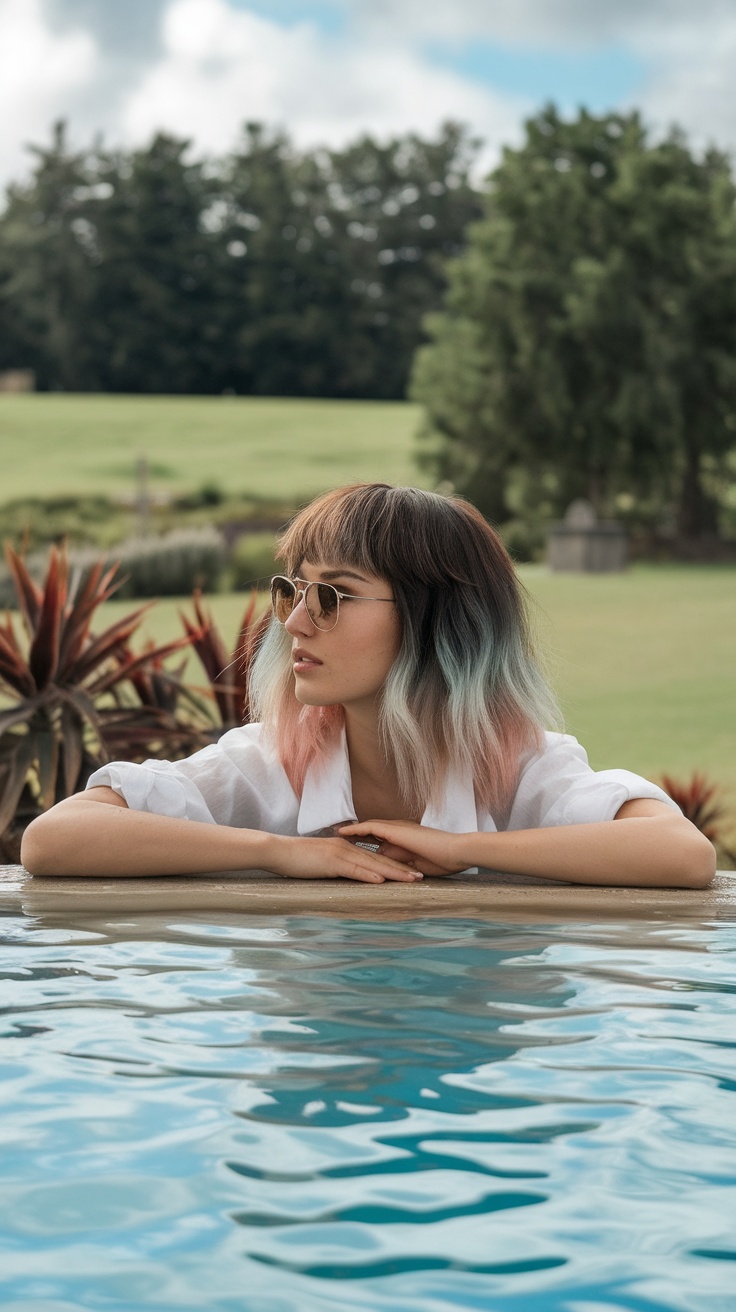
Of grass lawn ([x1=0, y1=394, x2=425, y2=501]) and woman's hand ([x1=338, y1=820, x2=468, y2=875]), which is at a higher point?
grass lawn ([x1=0, y1=394, x2=425, y2=501])

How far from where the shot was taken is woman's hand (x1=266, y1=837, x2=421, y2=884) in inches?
133

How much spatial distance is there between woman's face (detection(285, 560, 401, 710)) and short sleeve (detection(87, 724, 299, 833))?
338mm

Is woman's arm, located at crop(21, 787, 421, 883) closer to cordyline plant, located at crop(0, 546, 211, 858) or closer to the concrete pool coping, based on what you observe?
the concrete pool coping

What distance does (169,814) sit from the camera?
3459 millimetres

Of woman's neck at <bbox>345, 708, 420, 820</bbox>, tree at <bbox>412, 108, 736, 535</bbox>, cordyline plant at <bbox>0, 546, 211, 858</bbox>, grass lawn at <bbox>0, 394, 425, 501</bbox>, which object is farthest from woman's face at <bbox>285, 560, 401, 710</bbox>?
grass lawn at <bbox>0, 394, 425, 501</bbox>

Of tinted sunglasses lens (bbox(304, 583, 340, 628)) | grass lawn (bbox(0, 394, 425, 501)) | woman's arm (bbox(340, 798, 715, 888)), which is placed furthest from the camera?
grass lawn (bbox(0, 394, 425, 501))

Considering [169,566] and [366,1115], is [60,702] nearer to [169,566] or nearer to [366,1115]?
[366,1115]

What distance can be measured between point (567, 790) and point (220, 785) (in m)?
0.80

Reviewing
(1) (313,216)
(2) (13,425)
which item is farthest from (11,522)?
(1) (313,216)

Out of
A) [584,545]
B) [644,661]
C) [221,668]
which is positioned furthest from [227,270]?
[221,668]

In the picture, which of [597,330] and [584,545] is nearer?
[584,545]

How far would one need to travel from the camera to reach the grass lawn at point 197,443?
48.1 meters

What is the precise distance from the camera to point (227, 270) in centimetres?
7869

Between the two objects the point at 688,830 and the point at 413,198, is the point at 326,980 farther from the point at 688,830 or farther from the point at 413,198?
the point at 413,198
